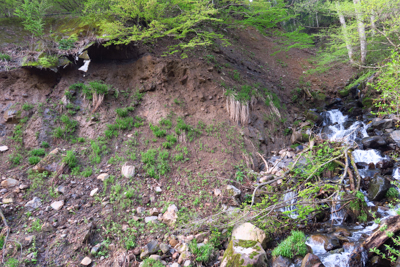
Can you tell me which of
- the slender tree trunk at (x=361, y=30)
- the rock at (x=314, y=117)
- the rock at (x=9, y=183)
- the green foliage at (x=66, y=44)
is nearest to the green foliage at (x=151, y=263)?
the rock at (x=9, y=183)

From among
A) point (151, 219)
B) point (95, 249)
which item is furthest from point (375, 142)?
point (95, 249)

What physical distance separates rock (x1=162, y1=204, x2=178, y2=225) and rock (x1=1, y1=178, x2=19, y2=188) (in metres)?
4.26

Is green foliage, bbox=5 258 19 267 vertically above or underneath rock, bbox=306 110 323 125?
underneath

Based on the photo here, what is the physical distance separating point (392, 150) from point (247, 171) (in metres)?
4.73

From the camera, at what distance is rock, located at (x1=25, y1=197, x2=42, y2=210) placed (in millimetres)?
5309

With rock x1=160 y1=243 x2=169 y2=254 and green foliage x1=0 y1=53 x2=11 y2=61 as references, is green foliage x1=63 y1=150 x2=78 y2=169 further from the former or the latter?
Result: green foliage x1=0 y1=53 x2=11 y2=61

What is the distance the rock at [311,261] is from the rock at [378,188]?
2803 mm

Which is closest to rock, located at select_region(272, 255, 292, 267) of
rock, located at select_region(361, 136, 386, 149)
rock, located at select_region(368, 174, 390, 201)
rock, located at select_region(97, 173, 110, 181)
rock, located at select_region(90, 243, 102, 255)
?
rock, located at select_region(368, 174, 390, 201)

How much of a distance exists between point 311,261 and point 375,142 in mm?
5479

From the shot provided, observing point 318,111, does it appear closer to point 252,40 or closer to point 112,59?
point 252,40

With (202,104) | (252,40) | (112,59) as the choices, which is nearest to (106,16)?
(112,59)

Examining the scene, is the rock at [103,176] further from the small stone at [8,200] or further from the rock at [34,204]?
the small stone at [8,200]

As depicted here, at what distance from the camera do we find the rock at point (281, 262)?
4.18 meters

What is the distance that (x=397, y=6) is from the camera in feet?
24.0
